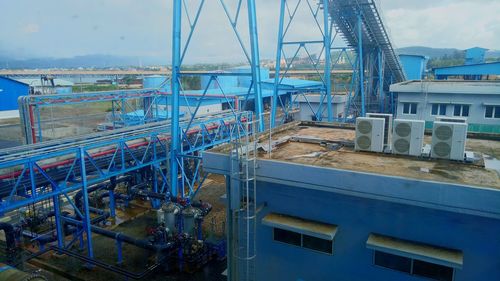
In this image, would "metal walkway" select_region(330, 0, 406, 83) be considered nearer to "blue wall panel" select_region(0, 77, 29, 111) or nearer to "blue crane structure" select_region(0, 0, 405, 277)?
"blue crane structure" select_region(0, 0, 405, 277)

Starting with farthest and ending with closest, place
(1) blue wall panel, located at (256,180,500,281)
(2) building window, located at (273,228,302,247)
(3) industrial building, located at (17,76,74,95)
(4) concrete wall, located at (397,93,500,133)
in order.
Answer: (3) industrial building, located at (17,76,74,95) < (4) concrete wall, located at (397,93,500,133) < (2) building window, located at (273,228,302,247) < (1) blue wall panel, located at (256,180,500,281)

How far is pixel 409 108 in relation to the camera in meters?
20.7

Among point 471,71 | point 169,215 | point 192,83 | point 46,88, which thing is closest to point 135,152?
point 169,215

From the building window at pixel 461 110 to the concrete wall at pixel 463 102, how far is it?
19 cm

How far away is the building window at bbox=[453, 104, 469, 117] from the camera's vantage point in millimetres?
19203

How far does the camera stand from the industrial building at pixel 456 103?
18281 mm

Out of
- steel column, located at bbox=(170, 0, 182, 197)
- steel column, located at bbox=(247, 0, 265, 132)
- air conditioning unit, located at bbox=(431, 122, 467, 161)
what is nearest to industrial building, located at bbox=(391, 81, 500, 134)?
steel column, located at bbox=(247, 0, 265, 132)

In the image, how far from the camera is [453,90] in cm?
1900

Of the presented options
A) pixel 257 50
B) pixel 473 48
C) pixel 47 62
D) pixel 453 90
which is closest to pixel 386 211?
pixel 257 50

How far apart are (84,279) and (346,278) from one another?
8393 mm

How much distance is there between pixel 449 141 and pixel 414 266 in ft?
8.23

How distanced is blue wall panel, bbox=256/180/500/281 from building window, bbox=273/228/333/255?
10 centimetres

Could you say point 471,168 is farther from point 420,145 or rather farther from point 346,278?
point 346,278

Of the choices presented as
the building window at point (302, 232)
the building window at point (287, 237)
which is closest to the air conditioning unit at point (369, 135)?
the building window at point (302, 232)
